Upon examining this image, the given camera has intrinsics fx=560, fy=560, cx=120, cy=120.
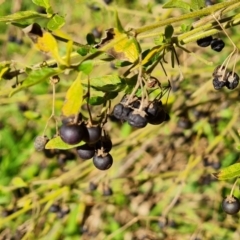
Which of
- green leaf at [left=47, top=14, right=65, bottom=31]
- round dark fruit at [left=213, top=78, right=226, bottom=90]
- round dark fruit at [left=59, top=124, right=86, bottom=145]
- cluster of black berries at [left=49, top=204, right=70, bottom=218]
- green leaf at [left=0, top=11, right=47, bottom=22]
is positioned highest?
green leaf at [left=0, top=11, right=47, bottom=22]

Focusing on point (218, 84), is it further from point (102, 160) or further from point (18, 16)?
point (18, 16)

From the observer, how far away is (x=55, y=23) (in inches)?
56.0

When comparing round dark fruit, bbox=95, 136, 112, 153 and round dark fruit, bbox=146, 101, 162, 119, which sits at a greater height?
round dark fruit, bbox=146, 101, 162, 119

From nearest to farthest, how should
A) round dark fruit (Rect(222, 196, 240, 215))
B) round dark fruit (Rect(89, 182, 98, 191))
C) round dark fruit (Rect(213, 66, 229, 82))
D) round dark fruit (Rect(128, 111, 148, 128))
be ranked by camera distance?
round dark fruit (Rect(128, 111, 148, 128)), round dark fruit (Rect(213, 66, 229, 82)), round dark fruit (Rect(222, 196, 240, 215)), round dark fruit (Rect(89, 182, 98, 191))

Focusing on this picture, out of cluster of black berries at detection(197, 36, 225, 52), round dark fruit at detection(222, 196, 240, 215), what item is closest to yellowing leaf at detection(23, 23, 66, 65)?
cluster of black berries at detection(197, 36, 225, 52)

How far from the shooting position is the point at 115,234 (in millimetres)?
3242

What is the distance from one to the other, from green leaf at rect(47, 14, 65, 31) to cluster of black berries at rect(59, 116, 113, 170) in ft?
0.88

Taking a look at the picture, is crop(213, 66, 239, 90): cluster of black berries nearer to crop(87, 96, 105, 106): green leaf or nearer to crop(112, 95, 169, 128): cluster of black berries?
crop(112, 95, 169, 128): cluster of black berries

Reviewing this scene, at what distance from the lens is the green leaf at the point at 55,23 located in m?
1.41

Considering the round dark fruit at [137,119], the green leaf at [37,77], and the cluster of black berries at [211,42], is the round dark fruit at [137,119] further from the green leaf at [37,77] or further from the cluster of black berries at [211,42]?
the cluster of black berries at [211,42]

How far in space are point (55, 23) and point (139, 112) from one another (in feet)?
1.05

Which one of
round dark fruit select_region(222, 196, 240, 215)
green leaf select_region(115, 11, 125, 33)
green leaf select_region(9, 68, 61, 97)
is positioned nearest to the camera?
green leaf select_region(9, 68, 61, 97)

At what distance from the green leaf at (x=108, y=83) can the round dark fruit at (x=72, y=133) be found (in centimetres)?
15

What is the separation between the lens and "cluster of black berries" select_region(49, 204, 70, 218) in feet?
10.2
